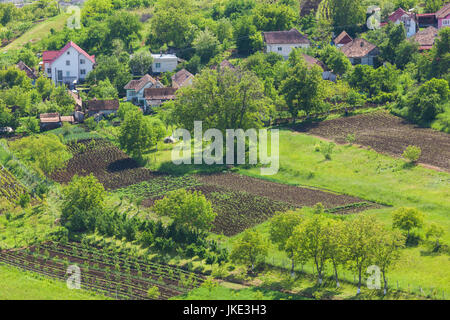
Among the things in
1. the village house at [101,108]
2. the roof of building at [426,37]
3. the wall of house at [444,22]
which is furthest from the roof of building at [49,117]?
the wall of house at [444,22]

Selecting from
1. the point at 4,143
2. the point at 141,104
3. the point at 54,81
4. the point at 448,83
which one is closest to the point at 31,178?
the point at 4,143

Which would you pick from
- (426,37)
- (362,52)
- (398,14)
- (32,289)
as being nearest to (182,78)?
(362,52)

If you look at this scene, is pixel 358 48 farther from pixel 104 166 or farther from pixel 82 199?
pixel 82 199

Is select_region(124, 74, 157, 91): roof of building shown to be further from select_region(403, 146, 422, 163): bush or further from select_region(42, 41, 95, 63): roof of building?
select_region(403, 146, 422, 163): bush

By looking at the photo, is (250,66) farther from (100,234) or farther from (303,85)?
(100,234)

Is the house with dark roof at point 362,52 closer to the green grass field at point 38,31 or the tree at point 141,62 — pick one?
the tree at point 141,62
